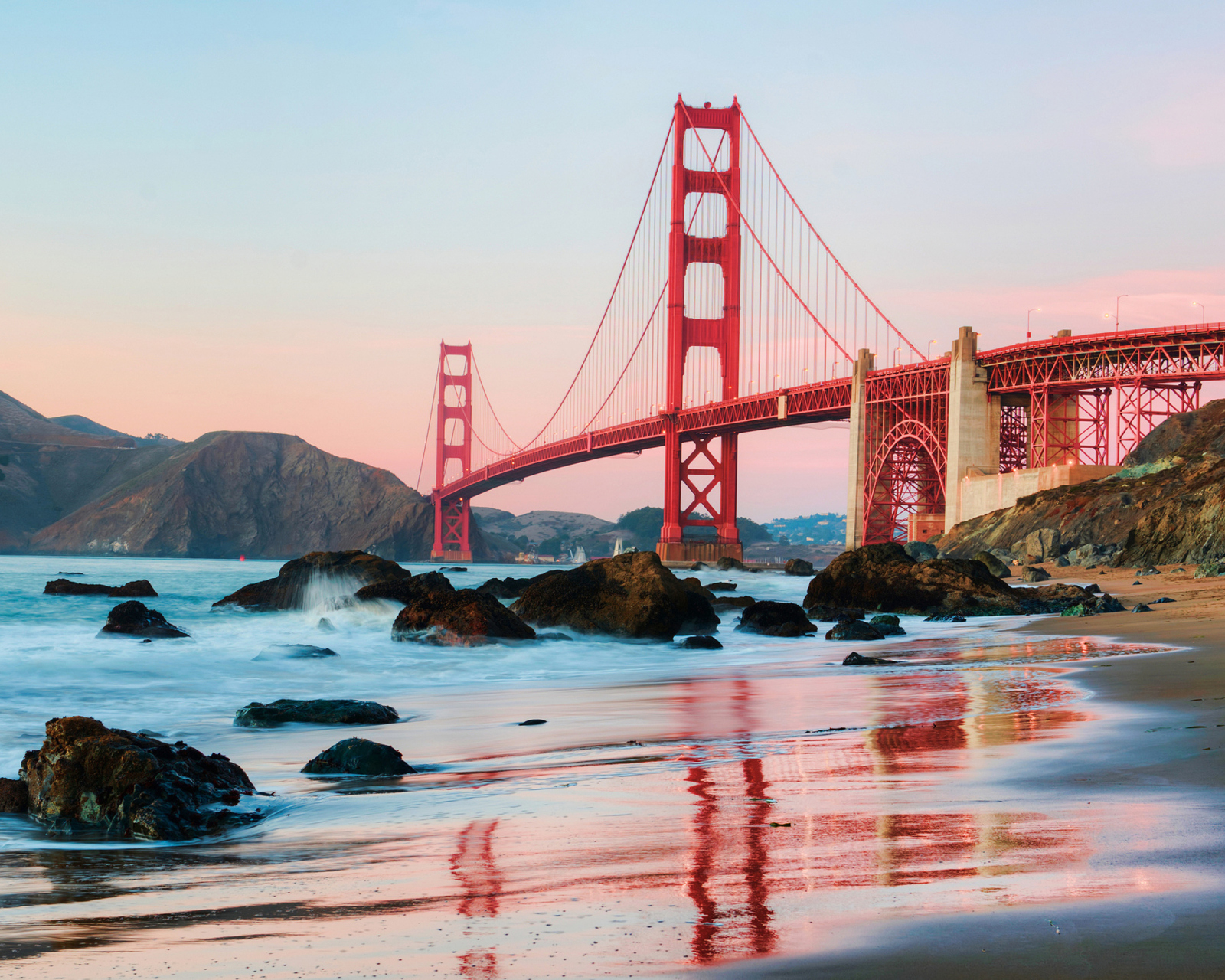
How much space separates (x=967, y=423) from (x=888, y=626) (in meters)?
33.9

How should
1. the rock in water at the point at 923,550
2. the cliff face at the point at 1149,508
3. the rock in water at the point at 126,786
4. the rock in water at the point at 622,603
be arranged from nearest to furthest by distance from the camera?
Answer: 1. the rock in water at the point at 126,786
2. the rock in water at the point at 622,603
3. the cliff face at the point at 1149,508
4. the rock in water at the point at 923,550

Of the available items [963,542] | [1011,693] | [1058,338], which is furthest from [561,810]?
[1058,338]

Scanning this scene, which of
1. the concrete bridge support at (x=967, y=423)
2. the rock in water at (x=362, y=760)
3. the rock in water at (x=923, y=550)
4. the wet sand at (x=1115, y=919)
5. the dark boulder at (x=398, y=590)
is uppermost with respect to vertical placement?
the concrete bridge support at (x=967, y=423)

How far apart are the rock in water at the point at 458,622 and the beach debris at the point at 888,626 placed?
460 cm

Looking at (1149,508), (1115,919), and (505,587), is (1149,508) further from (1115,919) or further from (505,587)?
(1115,919)

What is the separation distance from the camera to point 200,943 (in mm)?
2740

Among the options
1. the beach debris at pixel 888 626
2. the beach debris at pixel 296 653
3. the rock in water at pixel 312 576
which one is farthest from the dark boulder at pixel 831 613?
the beach debris at pixel 296 653

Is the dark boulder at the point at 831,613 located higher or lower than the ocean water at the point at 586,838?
higher

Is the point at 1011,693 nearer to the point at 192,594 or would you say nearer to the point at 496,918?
the point at 496,918

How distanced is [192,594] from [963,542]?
26.2 metres

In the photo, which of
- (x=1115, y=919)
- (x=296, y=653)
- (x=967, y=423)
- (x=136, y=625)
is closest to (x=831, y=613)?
(x=296, y=653)

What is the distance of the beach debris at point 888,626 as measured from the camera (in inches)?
607

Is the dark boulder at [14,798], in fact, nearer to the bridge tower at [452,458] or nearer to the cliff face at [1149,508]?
the cliff face at [1149,508]

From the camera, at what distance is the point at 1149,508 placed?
34.2 meters
